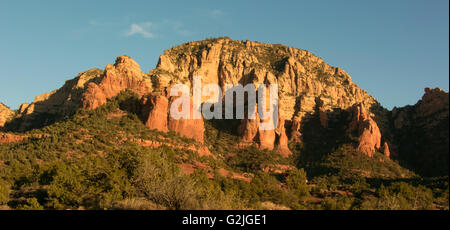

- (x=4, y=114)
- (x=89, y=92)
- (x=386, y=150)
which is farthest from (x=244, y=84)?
(x=4, y=114)

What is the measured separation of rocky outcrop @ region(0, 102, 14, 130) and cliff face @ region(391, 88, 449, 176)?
96.1 meters

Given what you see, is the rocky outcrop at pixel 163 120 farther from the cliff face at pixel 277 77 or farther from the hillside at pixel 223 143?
the cliff face at pixel 277 77

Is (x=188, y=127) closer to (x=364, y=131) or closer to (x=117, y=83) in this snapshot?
(x=117, y=83)

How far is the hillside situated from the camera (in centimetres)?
2869

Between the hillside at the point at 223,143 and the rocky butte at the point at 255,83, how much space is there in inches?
13.5

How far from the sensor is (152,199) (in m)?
19.6

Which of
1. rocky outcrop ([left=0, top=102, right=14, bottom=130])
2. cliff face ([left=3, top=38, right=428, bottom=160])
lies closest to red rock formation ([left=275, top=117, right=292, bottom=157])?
cliff face ([left=3, top=38, right=428, bottom=160])

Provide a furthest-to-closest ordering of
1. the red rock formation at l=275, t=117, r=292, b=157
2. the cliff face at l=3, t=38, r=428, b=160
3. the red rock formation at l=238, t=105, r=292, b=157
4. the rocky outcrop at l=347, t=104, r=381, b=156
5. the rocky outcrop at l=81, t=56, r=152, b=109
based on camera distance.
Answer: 1. the red rock formation at l=275, t=117, r=292, b=157
2. the red rock formation at l=238, t=105, r=292, b=157
3. the rocky outcrop at l=347, t=104, r=381, b=156
4. the cliff face at l=3, t=38, r=428, b=160
5. the rocky outcrop at l=81, t=56, r=152, b=109

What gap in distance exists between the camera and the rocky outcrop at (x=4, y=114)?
276 feet

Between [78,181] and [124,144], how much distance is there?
1208 inches

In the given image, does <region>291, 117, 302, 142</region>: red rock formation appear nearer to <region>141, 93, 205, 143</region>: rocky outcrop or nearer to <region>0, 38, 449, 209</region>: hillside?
<region>0, 38, 449, 209</region>: hillside

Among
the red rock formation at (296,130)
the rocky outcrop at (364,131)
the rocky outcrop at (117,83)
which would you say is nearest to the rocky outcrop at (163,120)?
the rocky outcrop at (117,83)

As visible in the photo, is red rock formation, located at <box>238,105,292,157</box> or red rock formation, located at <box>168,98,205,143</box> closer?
red rock formation, located at <box>168,98,205,143</box>
